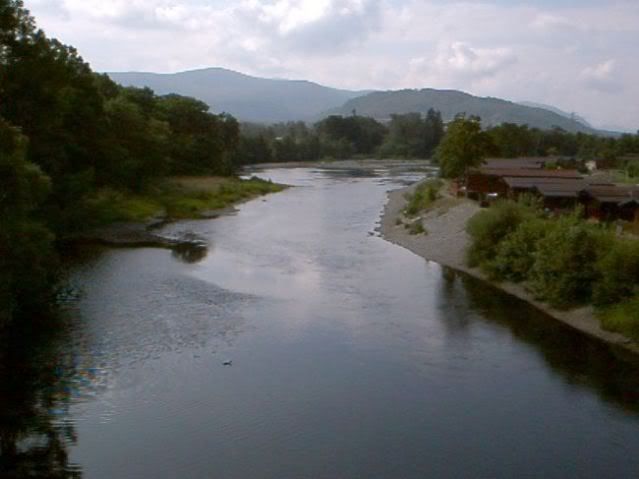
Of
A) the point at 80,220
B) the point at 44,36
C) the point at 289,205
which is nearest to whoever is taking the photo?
the point at 44,36

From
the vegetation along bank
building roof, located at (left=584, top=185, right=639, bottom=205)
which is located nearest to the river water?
the vegetation along bank

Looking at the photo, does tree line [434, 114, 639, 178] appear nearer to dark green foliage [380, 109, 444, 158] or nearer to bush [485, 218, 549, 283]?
bush [485, 218, 549, 283]

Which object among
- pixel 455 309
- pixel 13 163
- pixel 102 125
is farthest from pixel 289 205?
pixel 13 163

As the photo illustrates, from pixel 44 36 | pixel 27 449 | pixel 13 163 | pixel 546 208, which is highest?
pixel 44 36

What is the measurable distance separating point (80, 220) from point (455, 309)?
52.3ft

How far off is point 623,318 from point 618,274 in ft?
3.90

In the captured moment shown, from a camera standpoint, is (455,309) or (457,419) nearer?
(457,419)

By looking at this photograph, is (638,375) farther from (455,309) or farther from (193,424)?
(193,424)

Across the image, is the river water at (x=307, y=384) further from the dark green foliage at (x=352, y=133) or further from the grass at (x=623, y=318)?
the dark green foliage at (x=352, y=133)

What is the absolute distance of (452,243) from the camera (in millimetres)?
30531

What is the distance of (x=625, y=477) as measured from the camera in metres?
12.0

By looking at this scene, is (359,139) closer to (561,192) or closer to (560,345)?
(561,192)

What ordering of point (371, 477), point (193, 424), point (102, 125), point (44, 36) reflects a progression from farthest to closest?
point (102, 125) < point (44, 36) < point (193, 424) < point (371, 477)

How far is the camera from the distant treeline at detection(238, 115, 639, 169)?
70.6 metres
